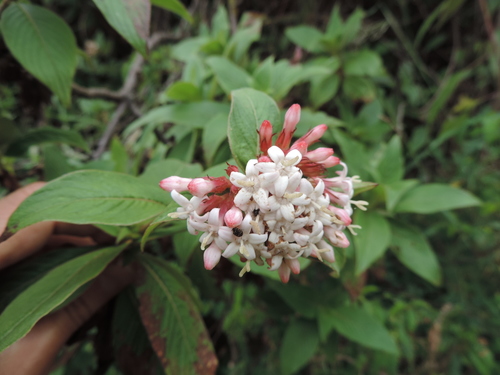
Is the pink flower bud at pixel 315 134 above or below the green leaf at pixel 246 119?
below

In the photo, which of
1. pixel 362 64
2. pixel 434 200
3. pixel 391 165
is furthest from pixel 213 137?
pixel 362 64

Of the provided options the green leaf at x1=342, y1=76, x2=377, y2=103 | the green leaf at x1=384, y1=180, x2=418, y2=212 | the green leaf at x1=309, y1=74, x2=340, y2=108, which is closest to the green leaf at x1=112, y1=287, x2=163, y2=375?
the green leaf at x1=384, y1=180, x2=418, y2=212

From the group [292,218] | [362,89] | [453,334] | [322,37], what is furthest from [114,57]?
[453,334]

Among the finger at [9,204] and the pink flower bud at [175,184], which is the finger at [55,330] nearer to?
the finger at [9,204]

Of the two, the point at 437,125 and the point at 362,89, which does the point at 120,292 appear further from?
the point at 437,125

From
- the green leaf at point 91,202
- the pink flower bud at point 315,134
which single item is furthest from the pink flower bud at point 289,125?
the green leaf at point 91,202

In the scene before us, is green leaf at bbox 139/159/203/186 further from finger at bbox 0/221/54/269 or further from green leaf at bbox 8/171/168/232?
finger at bbox 0/221/54/269
